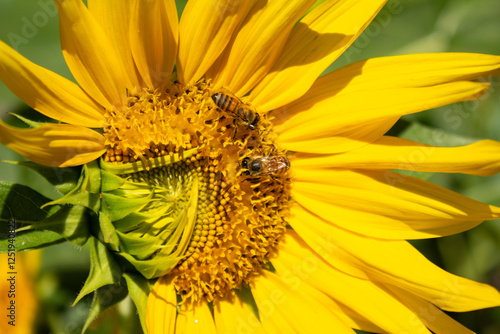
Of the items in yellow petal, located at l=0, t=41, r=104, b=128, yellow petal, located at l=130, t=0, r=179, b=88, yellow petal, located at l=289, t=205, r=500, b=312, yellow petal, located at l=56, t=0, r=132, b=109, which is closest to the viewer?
yellow petal, located at l=0, t=41, r=104, b=128

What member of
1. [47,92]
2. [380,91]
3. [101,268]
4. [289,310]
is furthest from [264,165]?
[47,92]

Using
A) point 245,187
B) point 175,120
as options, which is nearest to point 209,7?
point 175,120

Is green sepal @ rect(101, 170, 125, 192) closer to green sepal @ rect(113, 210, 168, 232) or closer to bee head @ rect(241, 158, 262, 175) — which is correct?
green sepal @ rect(113, 210, 168, 232)

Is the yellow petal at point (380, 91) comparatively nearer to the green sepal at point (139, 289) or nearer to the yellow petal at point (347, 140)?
the yellow petal at point (347, 140)

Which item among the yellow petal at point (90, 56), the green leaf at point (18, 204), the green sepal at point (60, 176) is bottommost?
the green leaf at point (18, 204)

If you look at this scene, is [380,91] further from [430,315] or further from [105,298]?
[105,298]

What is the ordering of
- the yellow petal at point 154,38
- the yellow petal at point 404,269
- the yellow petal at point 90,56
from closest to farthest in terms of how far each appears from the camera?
the yellow petal at point 90,56 → the yellow petal at point 154,38 → the yellow petal at point 404,269

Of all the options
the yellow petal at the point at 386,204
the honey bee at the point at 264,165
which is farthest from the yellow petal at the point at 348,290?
the honey bee at the point at 264,165

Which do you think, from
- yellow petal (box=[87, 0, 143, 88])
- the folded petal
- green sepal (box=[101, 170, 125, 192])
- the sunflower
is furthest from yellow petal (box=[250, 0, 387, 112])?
green sepal (box=[101, 170, 125, 192])
